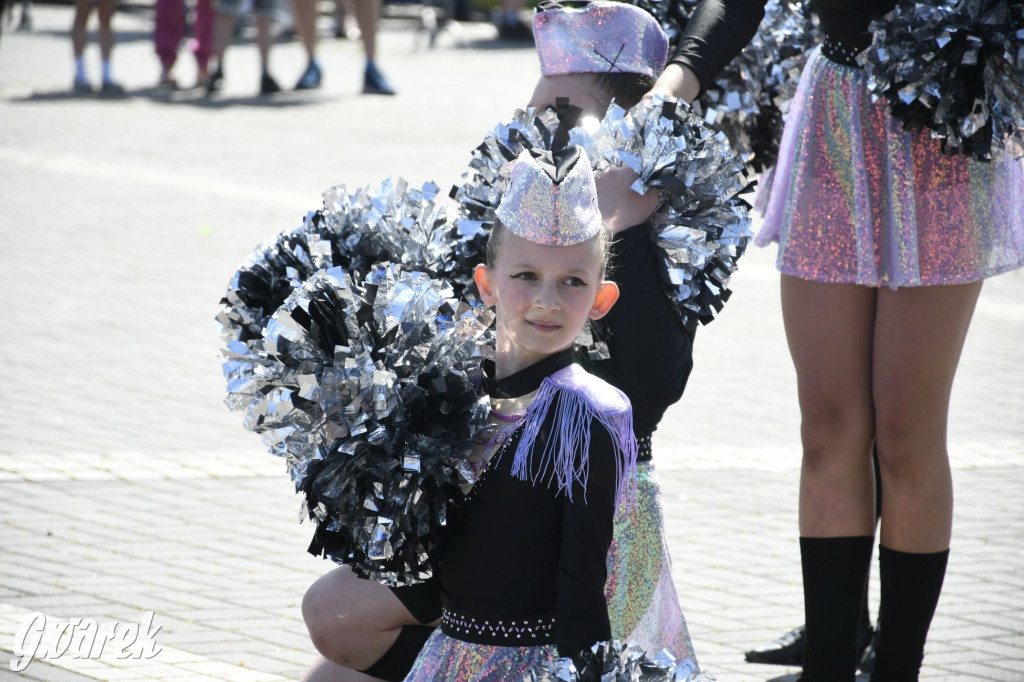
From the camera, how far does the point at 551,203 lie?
90.3 inches

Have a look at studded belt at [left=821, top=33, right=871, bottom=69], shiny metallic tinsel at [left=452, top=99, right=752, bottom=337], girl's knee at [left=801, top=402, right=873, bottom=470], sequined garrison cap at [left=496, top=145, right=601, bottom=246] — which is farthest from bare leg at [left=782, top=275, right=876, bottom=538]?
sequined garrison cap at [left=496, top=145, right=601, bottom=246]

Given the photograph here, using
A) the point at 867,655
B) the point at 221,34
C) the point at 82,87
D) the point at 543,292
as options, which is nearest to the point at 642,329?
the point at 543,292

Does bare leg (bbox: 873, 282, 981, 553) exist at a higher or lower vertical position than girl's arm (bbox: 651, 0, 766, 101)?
lower

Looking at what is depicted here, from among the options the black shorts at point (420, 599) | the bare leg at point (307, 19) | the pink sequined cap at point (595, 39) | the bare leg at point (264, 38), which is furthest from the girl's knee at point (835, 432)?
the bare leg at point (307, 19)

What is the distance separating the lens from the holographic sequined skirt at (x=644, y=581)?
2643 millimetres

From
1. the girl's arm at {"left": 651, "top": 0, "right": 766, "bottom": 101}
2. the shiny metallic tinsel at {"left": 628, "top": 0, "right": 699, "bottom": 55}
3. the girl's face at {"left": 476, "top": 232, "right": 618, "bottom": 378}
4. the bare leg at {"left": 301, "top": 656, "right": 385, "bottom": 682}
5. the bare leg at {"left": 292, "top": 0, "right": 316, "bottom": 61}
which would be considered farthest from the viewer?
the bare leg at {"left": 292, "top": 0, "right": 316, "bottom": 61}

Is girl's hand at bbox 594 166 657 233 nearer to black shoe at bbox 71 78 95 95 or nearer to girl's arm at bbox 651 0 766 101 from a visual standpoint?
girl's arm at bbox 651 0 766 101

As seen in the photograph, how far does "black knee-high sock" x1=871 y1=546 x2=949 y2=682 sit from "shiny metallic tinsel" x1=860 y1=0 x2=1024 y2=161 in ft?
3.12

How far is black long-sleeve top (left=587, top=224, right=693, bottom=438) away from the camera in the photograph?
2.66 meters

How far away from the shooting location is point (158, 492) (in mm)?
4855

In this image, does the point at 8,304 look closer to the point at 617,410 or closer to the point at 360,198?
the point at 360,198

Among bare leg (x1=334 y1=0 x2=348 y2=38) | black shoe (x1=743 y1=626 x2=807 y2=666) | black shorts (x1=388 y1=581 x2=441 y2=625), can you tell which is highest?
black shorts (x1=388 y1=581 x2=441 y2=625)

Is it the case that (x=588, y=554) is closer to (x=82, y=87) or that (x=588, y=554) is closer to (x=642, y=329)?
(x=642, y=329)

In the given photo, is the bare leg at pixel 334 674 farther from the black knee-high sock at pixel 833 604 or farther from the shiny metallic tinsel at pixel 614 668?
the black knee-high sock at pixel 833 604
